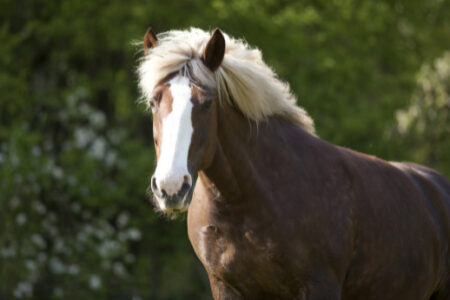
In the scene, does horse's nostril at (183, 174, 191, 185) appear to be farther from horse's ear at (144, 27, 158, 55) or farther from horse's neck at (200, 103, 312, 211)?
horse's ear at (144, 27, 158, 55)

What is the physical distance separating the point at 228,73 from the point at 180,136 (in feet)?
2.18

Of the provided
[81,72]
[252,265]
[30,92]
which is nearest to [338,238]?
[252,265]

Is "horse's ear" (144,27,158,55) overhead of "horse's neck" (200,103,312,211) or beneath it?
overhead

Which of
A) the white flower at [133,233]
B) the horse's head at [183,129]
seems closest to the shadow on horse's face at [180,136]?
the horse's head at [183,129]

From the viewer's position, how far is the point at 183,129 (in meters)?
4.06

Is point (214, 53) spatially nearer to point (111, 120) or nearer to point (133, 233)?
point (133, 233)

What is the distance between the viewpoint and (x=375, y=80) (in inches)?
599

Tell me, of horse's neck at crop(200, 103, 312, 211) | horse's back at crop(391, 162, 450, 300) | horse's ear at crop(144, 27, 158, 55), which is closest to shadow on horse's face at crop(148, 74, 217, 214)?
horse's neck at crop(200, 103, 312, 211)

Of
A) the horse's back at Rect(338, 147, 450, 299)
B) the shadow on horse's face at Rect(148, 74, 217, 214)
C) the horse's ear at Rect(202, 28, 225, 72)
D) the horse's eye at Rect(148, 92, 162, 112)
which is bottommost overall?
the horse's back at Rect(338, 147, 450, 299)

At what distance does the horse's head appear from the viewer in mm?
3893

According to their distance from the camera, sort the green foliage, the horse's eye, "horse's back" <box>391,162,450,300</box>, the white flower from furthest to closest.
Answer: the green foliage < the white flower < "horse's back" <box>391,162,450,300</box> < the horse's eye

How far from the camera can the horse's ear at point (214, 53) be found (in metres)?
4.36

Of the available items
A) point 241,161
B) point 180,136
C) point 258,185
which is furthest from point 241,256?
point 180,136

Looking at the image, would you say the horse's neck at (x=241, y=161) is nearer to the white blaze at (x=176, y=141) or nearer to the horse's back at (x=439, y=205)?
the white blaze at (x=176, y=141)
